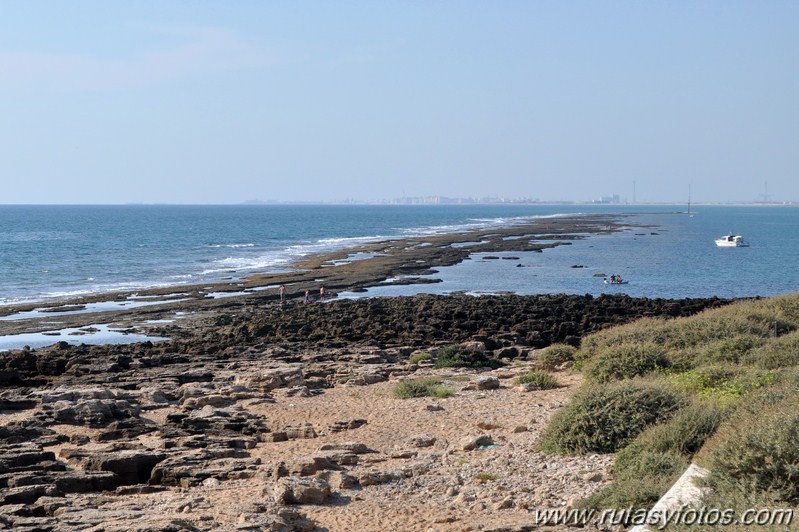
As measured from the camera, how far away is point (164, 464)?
43.5ft

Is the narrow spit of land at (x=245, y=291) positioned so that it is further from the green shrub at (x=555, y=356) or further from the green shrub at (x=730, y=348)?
the green shrub at (x=730, y=348)

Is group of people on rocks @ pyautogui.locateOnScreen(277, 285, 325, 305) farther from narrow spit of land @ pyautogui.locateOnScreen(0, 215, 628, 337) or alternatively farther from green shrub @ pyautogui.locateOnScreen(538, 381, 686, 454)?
green shrub @ pyautogui.locateOnScreen(538, 381, 686, 454)

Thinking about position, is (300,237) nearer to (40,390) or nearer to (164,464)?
(40,390)

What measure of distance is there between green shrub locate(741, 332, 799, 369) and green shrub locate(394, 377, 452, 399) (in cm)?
636

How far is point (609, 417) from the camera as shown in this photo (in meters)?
13.0

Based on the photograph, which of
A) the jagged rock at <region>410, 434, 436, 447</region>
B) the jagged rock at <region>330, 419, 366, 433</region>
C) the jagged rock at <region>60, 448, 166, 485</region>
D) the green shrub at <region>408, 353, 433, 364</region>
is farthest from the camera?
the green shrub at <region>408, 353, 433, 364</region>

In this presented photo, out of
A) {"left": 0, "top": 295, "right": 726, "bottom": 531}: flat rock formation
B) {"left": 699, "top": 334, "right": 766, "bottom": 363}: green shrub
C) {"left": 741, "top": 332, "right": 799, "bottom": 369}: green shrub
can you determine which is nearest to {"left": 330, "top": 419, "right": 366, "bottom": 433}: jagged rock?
{"left": 0, "top": 295, "right": 726, "bottom": 531}: flat rock formation

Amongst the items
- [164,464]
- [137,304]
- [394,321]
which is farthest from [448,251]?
[164,464]

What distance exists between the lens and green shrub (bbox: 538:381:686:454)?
503 inches

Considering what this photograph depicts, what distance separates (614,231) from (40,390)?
10652cm

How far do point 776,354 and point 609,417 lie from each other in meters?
6.48

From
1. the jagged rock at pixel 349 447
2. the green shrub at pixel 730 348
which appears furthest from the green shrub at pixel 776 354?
the jagged rock at pixel 349 447

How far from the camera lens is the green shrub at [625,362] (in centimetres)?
1836

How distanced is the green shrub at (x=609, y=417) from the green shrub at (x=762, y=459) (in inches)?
126
